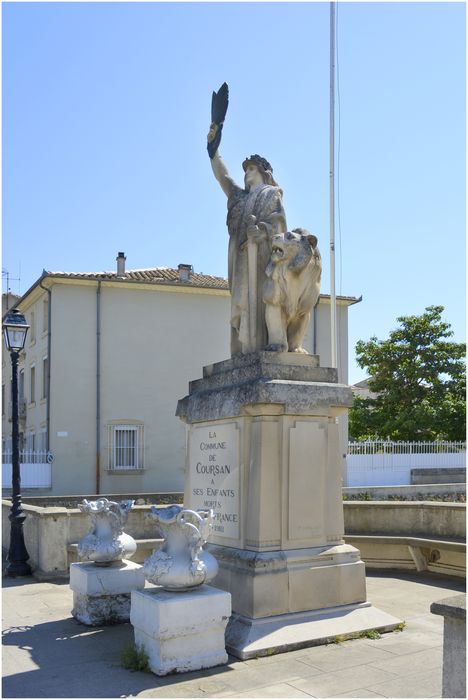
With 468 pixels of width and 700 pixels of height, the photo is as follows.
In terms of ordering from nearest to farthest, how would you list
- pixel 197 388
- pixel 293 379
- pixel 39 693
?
1. pixel 39 693
2. pixel 293 379
3. pixel 197 388

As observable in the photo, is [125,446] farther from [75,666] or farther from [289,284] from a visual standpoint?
[75,666]

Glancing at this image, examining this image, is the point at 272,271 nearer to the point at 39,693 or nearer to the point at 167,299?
A: the point at 39,693

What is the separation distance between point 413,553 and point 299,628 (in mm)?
3738

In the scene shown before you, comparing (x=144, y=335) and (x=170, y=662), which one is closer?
(x=170, y=662)

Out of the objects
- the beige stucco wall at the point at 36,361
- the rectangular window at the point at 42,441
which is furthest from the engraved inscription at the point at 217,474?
the beige stucco wall at the point at 36,361

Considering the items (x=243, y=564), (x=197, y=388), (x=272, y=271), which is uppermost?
(x=272, y=271)

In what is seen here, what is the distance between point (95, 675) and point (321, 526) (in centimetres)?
252

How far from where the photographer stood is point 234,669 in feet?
19.1

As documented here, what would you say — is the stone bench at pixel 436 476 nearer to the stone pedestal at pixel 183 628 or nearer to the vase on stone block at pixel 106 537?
the vase on stone block at pixel 106 537

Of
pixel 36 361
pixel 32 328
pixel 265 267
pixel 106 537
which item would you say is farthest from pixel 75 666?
pixel 32 328

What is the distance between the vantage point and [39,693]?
Answer: 5.38 m

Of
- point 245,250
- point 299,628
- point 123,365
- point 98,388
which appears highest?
point 123,365

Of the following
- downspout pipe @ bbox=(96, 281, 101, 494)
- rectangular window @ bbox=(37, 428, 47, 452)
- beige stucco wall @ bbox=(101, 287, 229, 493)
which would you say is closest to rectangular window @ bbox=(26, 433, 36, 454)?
rectangular window @ bbox=(37, 428, 47, 452)

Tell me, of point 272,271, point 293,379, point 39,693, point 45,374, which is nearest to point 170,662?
point 39,693
